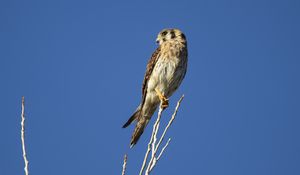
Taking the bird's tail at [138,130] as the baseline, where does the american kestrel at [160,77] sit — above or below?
above

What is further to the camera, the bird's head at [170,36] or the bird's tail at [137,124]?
the bird's head at [170,36]

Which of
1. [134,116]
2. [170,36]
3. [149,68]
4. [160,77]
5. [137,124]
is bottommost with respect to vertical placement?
[137,124]

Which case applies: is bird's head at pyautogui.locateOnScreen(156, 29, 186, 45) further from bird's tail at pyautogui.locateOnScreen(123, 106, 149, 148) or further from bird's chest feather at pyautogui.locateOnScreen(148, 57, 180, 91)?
bird's tail at pyautogui.locateOnScreen(123, 106, 149, 148)

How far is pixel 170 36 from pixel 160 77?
0.94 meters

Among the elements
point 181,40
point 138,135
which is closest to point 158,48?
point 181,40

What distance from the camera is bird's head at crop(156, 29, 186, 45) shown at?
24.1 ft

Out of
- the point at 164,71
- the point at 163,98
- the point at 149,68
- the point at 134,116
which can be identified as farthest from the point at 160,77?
the point at 134,116

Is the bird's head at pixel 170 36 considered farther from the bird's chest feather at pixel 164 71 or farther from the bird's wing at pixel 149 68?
the bird's chest feather at pixel 164 71

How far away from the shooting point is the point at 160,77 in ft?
22.5

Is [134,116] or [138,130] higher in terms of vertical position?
[134,116]

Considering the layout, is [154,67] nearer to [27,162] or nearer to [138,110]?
[138,110]

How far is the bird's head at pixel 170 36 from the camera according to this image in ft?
24.1

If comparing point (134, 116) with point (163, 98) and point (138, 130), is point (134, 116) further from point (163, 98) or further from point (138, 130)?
point (163, 98)

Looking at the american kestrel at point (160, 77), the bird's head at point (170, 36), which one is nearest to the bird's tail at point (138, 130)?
the american kestrel at point (160, 77)
